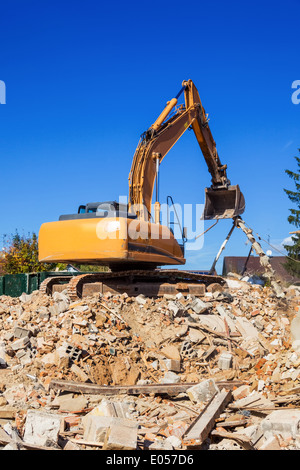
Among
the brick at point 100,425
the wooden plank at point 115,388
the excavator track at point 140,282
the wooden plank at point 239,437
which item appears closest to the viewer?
the brick at point 100,425

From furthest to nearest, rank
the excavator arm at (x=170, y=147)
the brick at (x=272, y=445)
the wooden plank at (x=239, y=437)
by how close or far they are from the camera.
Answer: the excavator arm at (x=170, y=147) < the wooden plank at (x=239, y=437) < the brick at (x=272, y=445)

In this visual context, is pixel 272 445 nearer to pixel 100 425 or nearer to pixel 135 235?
pixel 100 425

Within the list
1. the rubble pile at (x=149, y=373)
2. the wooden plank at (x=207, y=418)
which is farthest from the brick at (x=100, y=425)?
the wooden plank at (x=207, y=418)

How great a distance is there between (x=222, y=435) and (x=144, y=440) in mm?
973

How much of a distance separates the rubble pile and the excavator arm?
2536mm

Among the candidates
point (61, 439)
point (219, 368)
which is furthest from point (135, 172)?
point (61, 439)

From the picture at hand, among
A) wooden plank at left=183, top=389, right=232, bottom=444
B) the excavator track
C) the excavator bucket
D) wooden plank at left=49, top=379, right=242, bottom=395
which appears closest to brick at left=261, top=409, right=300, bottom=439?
wooden plank at left=183, top=389, right=232, bottom=444

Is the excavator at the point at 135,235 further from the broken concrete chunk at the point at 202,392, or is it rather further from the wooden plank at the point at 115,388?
the broken concrete chunk at the point at 202,392

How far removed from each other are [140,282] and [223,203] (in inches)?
215

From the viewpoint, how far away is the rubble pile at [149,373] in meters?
5.66

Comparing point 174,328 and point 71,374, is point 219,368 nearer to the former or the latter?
point 174,328

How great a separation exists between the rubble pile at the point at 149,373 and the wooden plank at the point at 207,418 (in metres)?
0.02

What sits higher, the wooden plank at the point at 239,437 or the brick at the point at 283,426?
the brick at the point at 283,426
